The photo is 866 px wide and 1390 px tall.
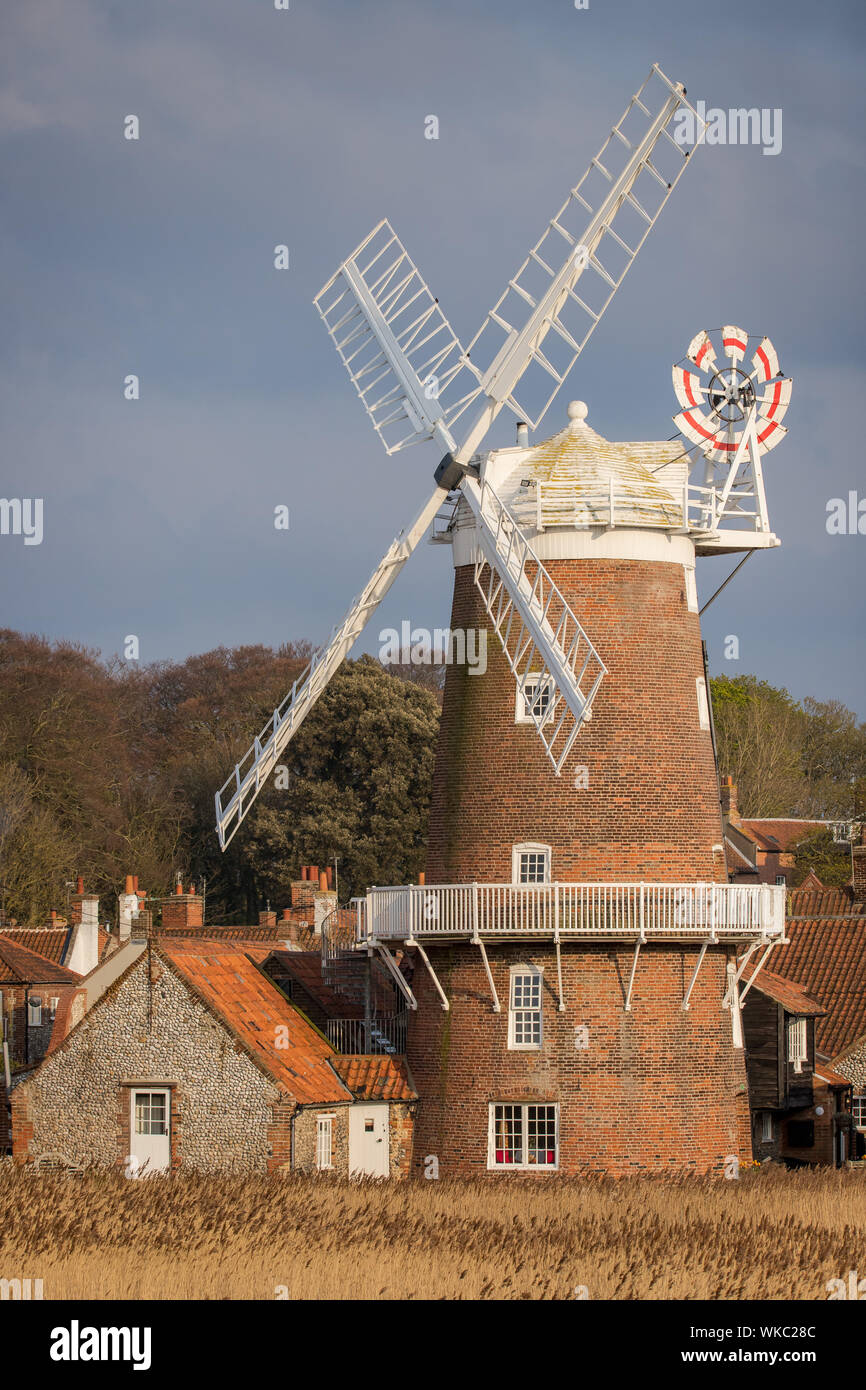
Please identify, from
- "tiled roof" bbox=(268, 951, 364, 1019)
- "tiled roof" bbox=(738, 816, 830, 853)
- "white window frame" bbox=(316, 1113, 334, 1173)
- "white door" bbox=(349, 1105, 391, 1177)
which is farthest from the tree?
"white window frame" bbox=(316, 1113, 334, 1173)

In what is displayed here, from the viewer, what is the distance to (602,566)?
36906mm

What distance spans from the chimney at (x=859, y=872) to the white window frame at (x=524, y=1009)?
18630 millimetres

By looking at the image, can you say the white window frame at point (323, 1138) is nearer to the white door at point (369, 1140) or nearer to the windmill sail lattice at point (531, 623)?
the white door at point (369, 1140)

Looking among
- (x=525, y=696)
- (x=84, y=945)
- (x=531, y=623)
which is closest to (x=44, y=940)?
(x=84, y=945)

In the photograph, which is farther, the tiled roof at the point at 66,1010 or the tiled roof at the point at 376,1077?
the tiled roof at the point at 66,1010

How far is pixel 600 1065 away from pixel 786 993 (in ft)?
36.9

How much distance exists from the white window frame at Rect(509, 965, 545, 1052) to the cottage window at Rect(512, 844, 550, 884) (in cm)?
156

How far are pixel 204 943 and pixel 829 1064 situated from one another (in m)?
14.7

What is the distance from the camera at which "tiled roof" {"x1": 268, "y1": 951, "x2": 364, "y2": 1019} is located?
133 ft

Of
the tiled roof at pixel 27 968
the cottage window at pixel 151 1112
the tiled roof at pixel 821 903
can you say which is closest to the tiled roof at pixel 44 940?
the tiled roof at pixel 27 968

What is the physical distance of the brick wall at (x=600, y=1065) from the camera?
3544cm

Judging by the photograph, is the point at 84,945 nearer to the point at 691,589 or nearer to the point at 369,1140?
the point at 369,1140

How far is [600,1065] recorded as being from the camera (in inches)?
1399
